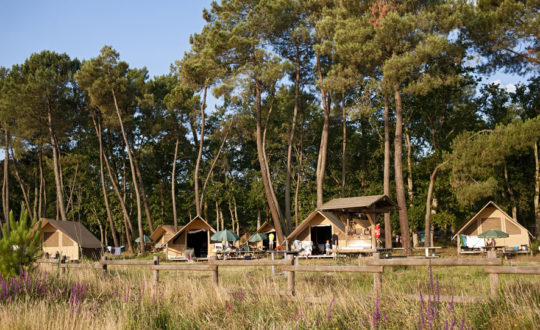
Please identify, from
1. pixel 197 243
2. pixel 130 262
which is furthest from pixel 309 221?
pixel 130 262

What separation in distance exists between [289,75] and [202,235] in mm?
11991

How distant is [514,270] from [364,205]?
42.2 feet

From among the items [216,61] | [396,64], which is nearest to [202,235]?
[216,61]

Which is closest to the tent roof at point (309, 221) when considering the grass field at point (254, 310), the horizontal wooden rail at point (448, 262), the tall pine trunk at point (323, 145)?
the tall pine trunk at point (323, 145)

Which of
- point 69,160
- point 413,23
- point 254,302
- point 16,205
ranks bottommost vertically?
point 254,302

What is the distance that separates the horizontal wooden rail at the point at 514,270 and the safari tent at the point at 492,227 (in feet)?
62.9

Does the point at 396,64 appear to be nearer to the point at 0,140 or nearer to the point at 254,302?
the point at 254,302

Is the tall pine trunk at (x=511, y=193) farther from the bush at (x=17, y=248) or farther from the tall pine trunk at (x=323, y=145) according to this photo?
the bush at (x=17, y=248)

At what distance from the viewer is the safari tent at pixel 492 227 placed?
24.8 metres

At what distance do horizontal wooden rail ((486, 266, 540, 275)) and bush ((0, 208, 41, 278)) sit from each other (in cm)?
757

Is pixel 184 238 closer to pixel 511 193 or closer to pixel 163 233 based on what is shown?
pixel 163 233

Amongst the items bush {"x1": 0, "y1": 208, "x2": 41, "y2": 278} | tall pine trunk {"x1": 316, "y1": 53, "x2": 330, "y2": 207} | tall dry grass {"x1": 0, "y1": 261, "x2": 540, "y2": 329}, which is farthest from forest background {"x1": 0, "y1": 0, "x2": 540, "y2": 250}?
tall dry grass {"x1": 0, "y1": 261, "x2": 540, "y2": 329}

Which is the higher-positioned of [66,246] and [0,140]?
[0,140]

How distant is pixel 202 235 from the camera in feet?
105
